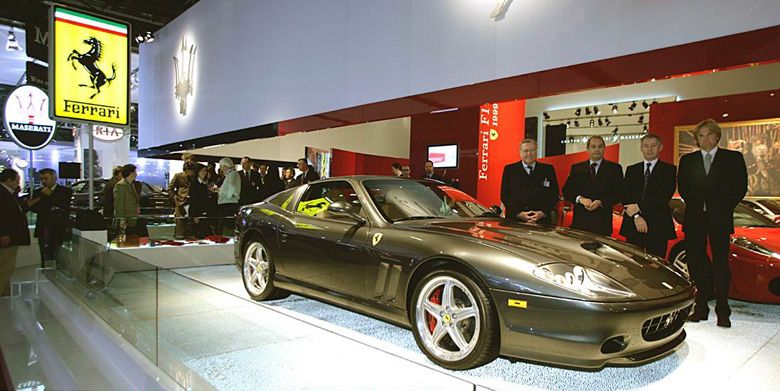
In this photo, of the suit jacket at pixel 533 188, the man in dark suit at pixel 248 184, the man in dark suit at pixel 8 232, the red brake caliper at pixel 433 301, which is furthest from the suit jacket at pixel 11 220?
the suit jacket at pixel 533 188

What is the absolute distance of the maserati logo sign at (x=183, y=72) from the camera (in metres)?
10.6

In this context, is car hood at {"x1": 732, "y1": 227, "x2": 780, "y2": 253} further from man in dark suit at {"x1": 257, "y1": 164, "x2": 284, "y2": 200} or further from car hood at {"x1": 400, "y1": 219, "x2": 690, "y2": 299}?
man in dark suit at {"x1": 257, "y1": 164, "x2": 284, "y2": 200}

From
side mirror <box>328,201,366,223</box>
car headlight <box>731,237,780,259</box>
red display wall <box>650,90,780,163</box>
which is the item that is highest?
red display wall <box>650,90,780,163</box>

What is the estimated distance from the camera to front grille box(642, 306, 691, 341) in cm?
216

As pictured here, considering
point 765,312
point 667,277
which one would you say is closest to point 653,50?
point 667,277

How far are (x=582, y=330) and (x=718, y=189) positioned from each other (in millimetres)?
1998

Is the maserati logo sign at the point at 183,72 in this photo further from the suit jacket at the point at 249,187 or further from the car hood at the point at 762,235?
the car hood at the point at 762,235

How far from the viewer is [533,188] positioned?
3.99 metres

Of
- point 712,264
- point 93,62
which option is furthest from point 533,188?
point 93,62

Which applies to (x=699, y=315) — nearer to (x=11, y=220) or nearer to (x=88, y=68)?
(x=11, y=220)

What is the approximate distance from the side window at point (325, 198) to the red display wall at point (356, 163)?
792 cm

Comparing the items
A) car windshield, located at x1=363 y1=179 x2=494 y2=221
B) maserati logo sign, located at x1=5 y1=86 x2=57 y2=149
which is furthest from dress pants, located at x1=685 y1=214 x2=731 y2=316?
maserati logo sign, located at x1=5 y1=86 x2=57 y2=149

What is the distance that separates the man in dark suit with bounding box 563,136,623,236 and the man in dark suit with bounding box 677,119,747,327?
476mm

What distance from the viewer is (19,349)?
3094 millimetres
